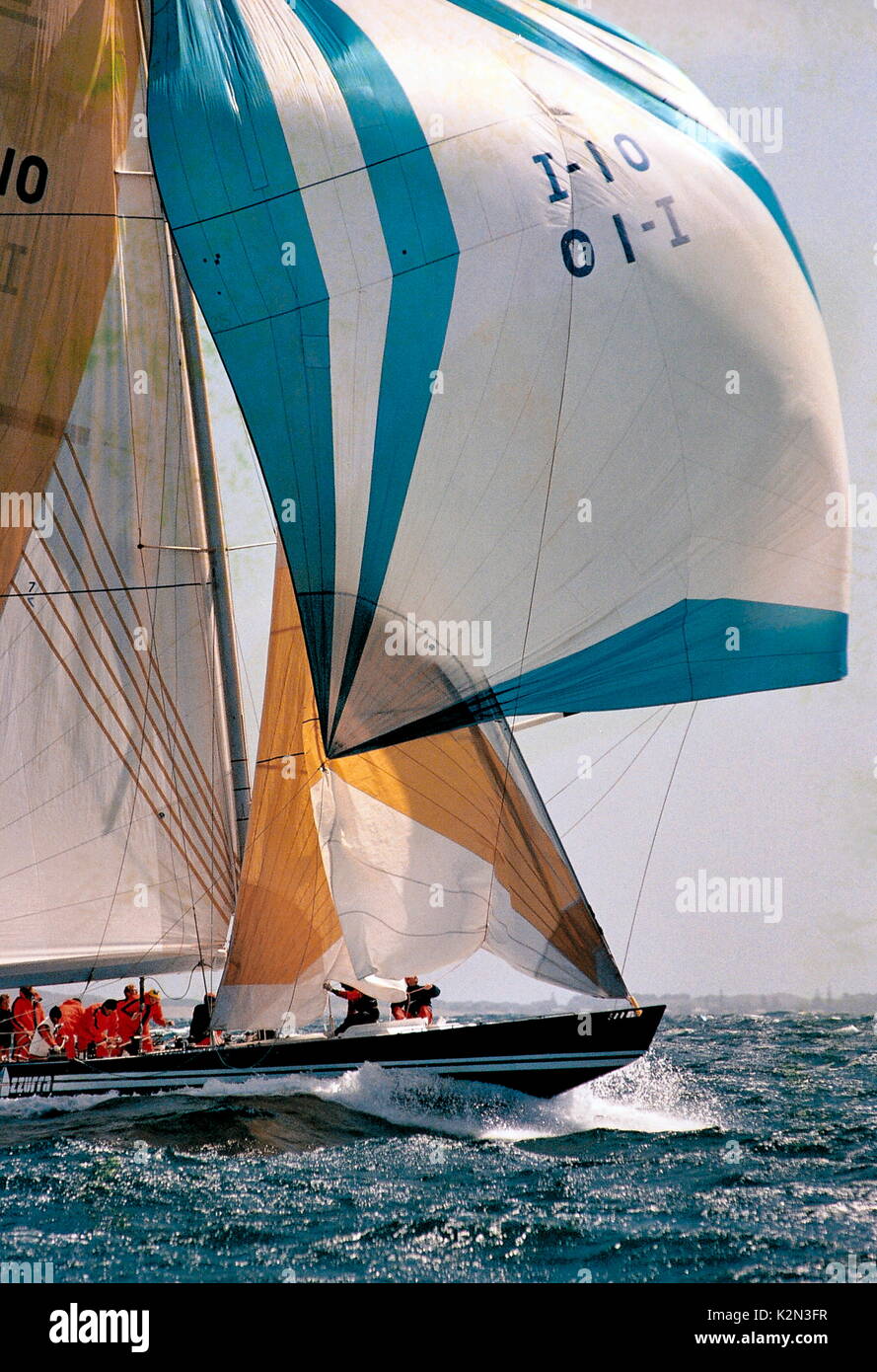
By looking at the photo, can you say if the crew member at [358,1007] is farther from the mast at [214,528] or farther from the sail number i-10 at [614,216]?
the sail number i-10 at [614,216]

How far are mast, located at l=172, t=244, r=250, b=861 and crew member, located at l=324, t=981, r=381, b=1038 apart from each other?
2337mm

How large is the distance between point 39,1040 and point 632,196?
11528 millimetres

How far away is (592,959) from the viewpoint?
14422 millimetres

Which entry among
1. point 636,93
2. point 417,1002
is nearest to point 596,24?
point 636,93

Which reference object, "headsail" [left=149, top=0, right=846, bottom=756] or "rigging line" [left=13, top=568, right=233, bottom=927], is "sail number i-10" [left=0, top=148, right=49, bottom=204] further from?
"rigging line" [left=13, top=568, right=233, bottom=927]

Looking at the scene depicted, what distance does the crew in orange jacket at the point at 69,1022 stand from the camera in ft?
54.5

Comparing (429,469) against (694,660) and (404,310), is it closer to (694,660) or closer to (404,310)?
(404,310)

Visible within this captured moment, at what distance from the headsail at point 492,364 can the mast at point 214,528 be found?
373cm

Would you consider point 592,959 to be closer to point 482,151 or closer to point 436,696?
point 436,696

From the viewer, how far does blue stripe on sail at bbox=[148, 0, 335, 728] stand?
1299cm
